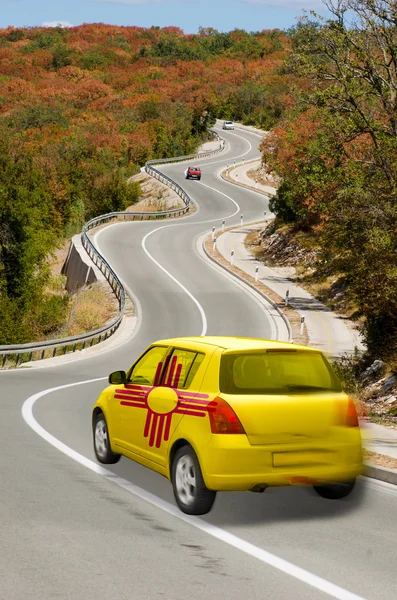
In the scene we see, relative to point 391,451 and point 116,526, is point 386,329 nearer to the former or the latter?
point 391,451

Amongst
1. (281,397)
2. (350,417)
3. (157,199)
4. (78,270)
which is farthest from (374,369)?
(157,199)

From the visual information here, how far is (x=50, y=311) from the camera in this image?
42.2m

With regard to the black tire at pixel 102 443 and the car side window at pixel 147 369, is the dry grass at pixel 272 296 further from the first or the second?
the car side window at pixel 147 369

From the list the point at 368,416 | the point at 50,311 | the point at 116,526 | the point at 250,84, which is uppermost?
the point at 250,84

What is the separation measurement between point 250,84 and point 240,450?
14861 centimetres

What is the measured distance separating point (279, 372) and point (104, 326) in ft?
90.8

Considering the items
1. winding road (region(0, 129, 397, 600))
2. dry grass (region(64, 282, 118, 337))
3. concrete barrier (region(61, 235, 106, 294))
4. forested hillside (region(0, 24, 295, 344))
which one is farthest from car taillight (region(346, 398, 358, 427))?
concrete barrier (region(61, 235, 106, 294))

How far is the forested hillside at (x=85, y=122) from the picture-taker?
2133 inches

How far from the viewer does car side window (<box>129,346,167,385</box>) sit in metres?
9.16

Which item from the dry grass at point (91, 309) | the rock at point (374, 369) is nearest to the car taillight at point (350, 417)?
the rock at point (374, 369)

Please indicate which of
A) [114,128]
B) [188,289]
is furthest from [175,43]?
[188,289]

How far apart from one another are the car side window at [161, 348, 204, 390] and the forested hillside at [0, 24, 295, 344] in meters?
28.2

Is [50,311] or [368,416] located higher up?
[368,416]

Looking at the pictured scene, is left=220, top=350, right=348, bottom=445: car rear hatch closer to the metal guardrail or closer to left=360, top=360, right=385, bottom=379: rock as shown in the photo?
left=360, top=360, right=385, bottom=379: rock
